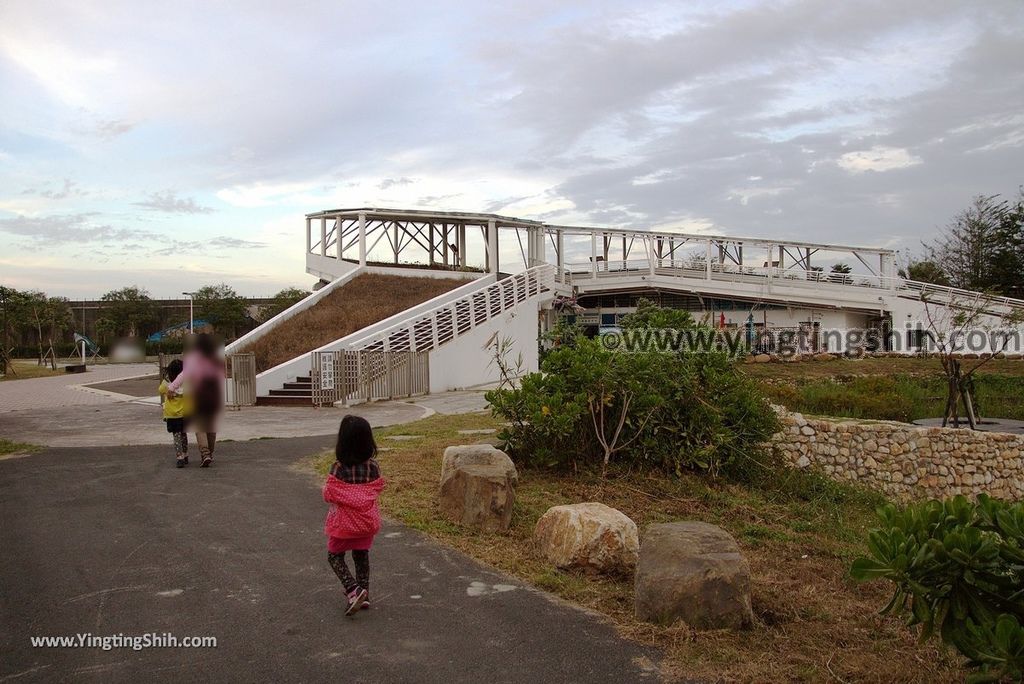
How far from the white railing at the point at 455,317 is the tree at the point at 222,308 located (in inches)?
828

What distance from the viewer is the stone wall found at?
1128cm

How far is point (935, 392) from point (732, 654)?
1493 centimetres

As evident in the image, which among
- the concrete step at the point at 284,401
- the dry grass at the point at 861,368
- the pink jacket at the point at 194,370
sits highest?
the pink jacket at the point at 194,370

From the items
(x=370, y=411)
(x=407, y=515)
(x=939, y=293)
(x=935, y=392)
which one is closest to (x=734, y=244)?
(x=939, y=293)

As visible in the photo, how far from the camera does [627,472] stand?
334 inches

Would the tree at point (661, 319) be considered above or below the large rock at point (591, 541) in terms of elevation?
above

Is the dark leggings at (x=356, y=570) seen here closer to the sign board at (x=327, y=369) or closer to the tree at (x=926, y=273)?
the sign board at (x=327, y=369)

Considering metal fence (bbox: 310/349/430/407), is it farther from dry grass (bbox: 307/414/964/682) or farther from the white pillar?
the white pillar

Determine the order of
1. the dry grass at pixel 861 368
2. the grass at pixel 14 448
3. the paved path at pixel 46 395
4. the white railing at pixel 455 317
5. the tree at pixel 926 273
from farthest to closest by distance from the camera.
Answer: the tree at pixel 926 273, the white railing at pixel 455 317, the dry grass at pixel 861 368, the paved path at pixel 46 395, the grass at pixel 14 448

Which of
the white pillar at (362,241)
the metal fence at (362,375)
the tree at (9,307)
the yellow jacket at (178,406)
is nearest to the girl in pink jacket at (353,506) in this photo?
the yellow jacket at (178,406)

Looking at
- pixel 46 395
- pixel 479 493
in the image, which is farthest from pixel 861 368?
pixel 46 395

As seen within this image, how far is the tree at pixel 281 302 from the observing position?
43.2 m

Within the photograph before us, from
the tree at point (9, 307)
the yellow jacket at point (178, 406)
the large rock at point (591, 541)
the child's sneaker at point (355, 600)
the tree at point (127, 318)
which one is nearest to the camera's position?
the child's sneaker at point (355, 600)

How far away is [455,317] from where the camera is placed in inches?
842
